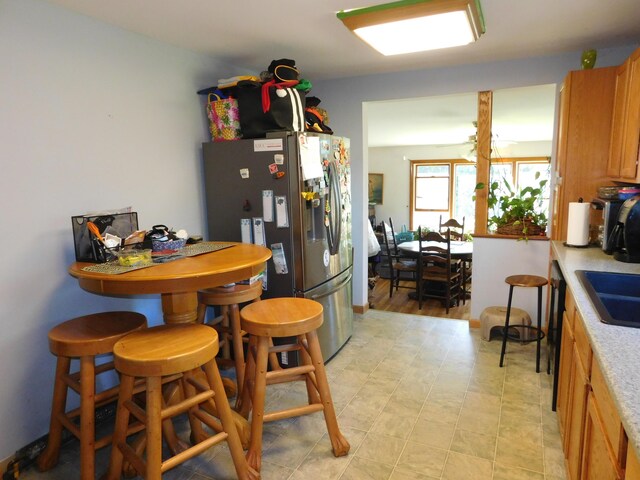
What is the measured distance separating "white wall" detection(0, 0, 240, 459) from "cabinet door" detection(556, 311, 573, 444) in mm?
2281

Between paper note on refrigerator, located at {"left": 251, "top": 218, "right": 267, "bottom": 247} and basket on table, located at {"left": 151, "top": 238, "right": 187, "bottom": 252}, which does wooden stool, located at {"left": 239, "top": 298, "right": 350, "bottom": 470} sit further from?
paper note on refrigerator, located at {"left": 251, "top": 218, "right": 267, "bottom": 247}

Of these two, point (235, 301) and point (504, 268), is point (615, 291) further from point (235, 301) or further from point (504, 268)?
point (235, 301)

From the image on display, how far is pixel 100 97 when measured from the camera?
227cm

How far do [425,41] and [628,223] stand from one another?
4.61ft

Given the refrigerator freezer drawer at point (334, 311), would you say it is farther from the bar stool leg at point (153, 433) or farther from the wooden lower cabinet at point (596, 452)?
the wooden lower cabinet at point (596, 452)

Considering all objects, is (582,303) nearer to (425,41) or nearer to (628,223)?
(628,223)

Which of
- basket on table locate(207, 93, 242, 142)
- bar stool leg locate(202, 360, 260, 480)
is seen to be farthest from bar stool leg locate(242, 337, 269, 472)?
basket on table locate(207, 93, 242, 142)

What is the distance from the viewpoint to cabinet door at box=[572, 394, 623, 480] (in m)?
1.10

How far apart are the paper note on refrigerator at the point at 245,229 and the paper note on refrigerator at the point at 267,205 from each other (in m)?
0.14

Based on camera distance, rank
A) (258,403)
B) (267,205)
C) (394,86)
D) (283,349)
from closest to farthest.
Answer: (258,403)
(283,349)
(267,205)
(394,86)

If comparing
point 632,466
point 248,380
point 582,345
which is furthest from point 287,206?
point 632,466

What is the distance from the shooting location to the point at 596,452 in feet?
4.16

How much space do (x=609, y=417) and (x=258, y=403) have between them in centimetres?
130

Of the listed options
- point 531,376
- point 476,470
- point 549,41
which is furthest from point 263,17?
point 531,376
